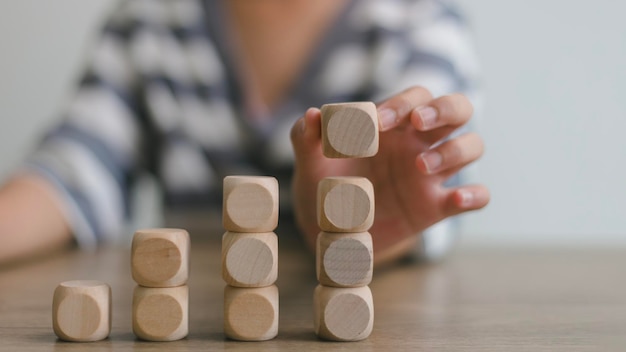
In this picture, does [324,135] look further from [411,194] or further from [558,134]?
[558,134]

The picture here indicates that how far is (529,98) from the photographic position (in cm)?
172

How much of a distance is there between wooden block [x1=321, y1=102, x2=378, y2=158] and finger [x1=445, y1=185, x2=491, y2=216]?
0.16 meters

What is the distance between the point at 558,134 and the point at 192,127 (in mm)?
881

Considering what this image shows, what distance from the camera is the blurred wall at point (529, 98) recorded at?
5.63ft

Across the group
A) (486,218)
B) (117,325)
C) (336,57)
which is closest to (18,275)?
(117,325)

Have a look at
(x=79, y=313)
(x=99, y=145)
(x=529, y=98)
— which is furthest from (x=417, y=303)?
(x=529, y=98)

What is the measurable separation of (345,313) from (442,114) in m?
0.19

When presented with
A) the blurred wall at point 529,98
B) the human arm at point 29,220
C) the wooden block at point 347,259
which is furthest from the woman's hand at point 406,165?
the blurred wall at point 529,98

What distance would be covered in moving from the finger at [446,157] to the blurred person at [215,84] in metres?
0.47

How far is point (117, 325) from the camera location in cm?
60

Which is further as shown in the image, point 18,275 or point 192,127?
point 192,127

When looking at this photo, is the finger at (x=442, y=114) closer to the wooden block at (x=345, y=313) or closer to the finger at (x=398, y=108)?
the finger at (x=398, y=108)

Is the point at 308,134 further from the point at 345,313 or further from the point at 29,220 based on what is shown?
the point at 29,220

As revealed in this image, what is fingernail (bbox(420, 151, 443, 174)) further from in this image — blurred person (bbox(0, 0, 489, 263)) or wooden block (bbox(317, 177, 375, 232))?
blurred person (bbox(0, 0, 489, 263))
